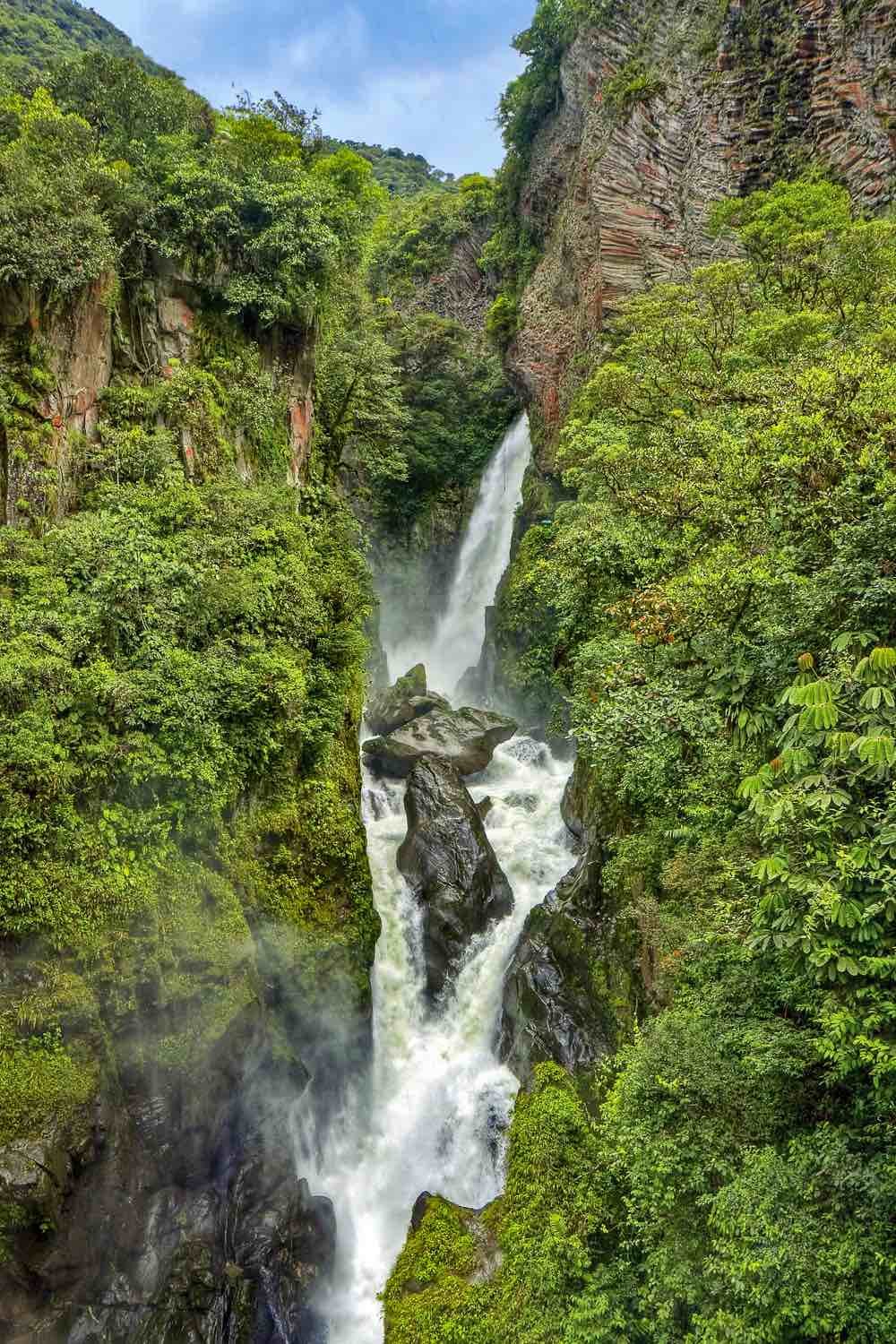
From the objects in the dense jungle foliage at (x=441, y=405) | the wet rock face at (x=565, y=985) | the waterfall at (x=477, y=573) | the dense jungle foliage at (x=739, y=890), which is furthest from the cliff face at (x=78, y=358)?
the dense jungle foliage at (x=441, y=405)

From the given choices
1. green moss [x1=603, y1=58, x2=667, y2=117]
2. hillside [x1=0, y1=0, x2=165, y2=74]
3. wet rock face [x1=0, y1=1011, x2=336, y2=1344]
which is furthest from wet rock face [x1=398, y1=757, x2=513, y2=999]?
hillside [x1=0, y1=0, x2=165, y2=74]

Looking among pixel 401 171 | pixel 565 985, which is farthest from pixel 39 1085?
pixel 401 171

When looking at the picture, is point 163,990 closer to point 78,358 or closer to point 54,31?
point 78,358

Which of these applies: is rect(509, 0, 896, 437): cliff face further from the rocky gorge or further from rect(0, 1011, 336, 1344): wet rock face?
rect(0, 1011, 336, 1344): wet rock face

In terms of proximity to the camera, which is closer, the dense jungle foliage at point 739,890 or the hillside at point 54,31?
the dense jungle foliage at point 739,890

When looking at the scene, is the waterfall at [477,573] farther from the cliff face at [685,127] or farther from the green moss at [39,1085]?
the green moss at [39,1085]

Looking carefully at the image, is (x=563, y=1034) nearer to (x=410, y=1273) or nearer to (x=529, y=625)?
(x=410, y=1273)

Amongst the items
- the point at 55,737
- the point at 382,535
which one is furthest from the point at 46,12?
the point at 55,737
